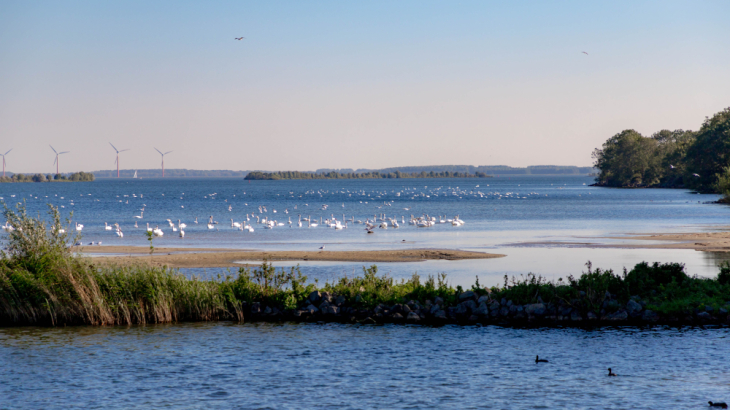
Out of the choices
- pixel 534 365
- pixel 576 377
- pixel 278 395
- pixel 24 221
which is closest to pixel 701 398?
pixel 576 377

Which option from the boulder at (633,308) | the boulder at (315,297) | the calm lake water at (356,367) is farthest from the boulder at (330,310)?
the boulder at (633,308)

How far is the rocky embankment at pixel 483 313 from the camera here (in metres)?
19.5

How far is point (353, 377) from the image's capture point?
49.5ft

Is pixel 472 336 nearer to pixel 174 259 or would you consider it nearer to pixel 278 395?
pixel 278 395

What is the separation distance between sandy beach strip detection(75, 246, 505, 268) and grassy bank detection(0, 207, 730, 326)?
11642 millimetres

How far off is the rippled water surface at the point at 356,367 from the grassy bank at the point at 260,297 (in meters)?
0.78

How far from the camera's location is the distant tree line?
12244 centimetres

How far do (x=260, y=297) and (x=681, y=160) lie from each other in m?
156

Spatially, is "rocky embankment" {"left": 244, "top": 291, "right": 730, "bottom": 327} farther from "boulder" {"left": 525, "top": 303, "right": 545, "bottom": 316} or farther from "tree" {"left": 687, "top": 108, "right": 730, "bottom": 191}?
"tree" {"left": 687, "top": 108, "right": 730, "bottom": 191}

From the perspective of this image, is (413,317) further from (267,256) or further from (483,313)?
(267,256)

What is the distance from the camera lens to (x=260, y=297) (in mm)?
21203

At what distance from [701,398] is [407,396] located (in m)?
5.55

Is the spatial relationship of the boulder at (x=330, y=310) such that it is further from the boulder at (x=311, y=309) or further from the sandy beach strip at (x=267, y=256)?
the sandy beach strip at (x=267, y=256)

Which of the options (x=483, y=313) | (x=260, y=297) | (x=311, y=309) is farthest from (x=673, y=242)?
(x=260, y=297)
